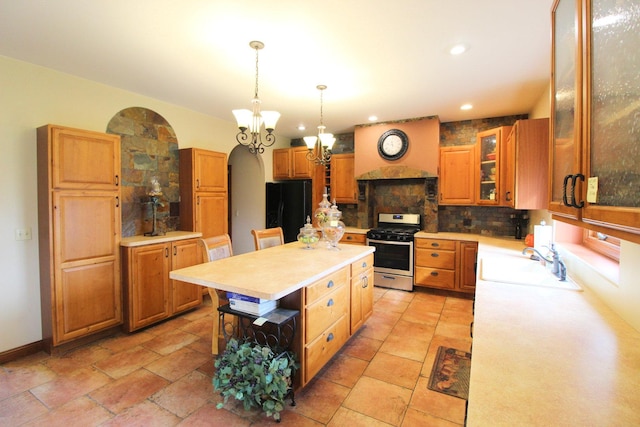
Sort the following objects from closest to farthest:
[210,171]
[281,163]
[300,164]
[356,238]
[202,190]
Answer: [202,190], [210,171], [356,238], [300,164], [281,163]

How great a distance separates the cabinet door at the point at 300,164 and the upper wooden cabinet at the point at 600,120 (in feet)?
13.6

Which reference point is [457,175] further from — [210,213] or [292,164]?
[210,213]

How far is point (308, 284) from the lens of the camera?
191cm

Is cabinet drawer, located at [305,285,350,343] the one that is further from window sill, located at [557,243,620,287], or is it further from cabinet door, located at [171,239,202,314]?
cabinet door, located at [171,239,202,314]

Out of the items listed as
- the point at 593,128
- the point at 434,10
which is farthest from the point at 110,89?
the point at 593,128

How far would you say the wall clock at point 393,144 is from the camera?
174 inches

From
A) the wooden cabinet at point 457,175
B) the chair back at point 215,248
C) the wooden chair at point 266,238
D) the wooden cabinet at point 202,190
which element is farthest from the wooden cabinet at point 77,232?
the wooden cabinet at point 457,175

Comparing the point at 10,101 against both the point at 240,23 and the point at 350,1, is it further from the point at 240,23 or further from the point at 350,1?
the point at 350,1

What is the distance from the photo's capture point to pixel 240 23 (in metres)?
1.96

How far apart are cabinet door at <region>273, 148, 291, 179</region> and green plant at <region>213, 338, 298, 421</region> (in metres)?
3.74

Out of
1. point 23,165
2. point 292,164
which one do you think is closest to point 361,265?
point 292,164

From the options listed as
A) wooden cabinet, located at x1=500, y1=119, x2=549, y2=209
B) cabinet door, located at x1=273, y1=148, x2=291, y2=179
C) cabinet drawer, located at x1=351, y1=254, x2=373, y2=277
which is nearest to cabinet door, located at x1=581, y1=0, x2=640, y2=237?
cabinet drawer, located at x1=351, y1=254, x2=373, y2=277

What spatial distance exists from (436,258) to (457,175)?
124cm

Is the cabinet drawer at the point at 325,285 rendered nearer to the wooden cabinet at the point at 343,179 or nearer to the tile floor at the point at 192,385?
the tile floor at the point at 192,385
